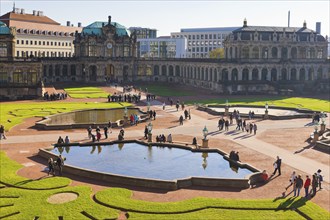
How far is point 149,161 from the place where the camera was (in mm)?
47531

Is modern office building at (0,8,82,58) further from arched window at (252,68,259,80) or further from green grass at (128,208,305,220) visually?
green grass at (128,208,305,220)

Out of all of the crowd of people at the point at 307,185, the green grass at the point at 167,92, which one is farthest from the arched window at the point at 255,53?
the crowd of people at the point at 307,185

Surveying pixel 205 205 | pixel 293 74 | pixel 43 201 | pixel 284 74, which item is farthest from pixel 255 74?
pixel 43 201

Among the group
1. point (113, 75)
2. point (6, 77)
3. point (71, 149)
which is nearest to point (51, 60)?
point (113, 75)

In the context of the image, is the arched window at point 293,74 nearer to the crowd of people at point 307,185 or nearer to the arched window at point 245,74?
the arched window at point 245,74

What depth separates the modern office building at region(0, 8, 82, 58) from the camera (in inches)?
6250

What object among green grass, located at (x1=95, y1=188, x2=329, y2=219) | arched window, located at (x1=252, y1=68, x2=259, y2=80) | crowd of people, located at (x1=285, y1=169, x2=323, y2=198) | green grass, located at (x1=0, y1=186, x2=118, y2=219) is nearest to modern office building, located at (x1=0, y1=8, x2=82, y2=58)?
arched window, located at (x1=252, y1=68, x2=259, y2=80)

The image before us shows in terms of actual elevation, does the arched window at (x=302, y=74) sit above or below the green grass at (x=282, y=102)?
above

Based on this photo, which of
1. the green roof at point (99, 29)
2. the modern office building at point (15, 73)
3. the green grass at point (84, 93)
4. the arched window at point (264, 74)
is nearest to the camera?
the modern office building at point (15, 73)

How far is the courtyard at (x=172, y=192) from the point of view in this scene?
32.8 m

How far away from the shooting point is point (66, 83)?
144500 millimetres

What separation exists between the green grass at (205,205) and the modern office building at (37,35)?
123 meters

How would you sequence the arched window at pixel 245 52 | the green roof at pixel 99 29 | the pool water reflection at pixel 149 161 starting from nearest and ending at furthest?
the pool water reflection at pixel 149 161 → the arched window at pixel 245 52 → the green roof at pixel 99 29

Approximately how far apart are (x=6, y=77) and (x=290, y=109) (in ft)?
212
